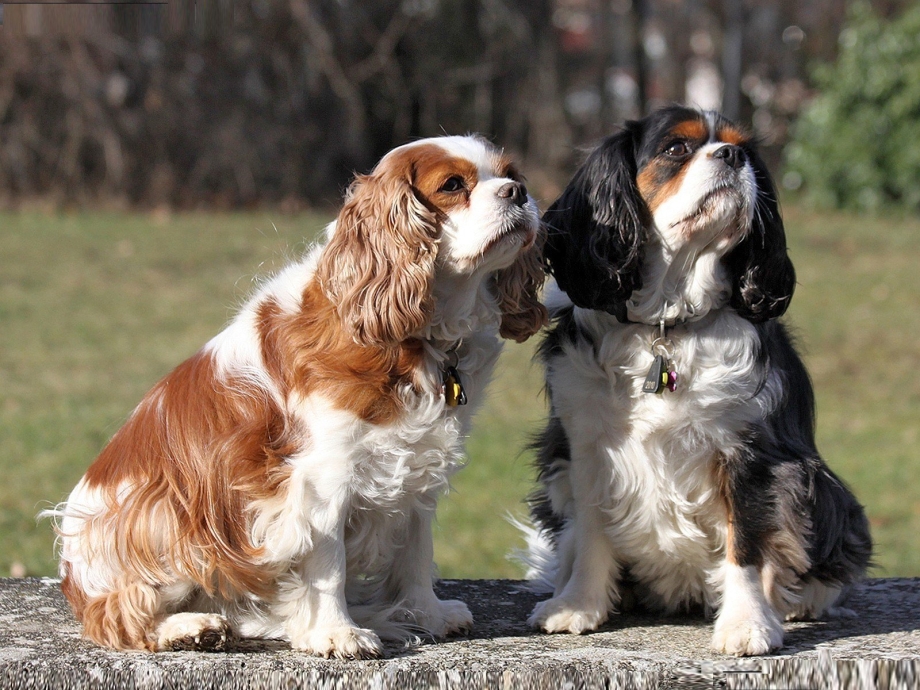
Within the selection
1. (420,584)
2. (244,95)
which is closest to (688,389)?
(420,584)

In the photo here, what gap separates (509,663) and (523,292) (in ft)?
3.70

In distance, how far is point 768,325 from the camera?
3.69 m

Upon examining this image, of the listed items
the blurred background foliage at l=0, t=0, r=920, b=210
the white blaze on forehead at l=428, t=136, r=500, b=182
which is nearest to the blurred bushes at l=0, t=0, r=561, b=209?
the blurred background foliage at l=0, t=0, r=920, b=210

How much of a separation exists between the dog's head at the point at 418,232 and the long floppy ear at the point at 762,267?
695 millimetres

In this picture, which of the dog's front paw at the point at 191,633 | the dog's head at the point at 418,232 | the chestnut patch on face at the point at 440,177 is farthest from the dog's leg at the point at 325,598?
the chestnut patch on face at the point at 440,177

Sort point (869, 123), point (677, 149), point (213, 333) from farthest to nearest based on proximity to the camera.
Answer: point (869, 123) → point (213, 333) → point (677, 149)

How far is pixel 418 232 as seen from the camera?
10.8 ft

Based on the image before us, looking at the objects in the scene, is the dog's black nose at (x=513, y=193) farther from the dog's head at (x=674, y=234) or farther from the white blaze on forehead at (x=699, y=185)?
the white blaze on forehead at (x=699, y=185)

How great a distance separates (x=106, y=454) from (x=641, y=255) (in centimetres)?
180

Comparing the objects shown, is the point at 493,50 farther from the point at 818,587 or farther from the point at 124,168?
the point at 818,587

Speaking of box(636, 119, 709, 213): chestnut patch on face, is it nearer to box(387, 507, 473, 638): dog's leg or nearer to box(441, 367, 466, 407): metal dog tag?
box(441, 367, 466, 407): metal dog tag

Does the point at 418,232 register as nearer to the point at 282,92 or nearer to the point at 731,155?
the point at 731,155

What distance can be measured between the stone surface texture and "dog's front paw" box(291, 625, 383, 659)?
4 centimetres

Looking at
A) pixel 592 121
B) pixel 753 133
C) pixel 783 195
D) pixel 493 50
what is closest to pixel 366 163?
pixel 493 50
